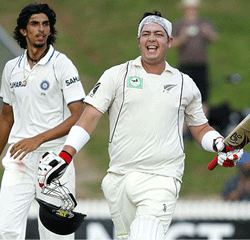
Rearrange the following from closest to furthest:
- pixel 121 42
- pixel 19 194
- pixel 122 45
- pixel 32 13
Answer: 1. pixel 19 194
2. pixel 32 13
3. pixel 122 45
4. pixel 121 42

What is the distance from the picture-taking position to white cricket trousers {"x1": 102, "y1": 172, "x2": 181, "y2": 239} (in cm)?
427

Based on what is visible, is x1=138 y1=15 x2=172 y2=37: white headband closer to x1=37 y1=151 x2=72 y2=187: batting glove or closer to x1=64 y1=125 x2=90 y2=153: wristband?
x1=64 y1=125 x2=90 y2=153: wristband

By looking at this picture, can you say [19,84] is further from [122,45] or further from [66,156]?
[122,45]

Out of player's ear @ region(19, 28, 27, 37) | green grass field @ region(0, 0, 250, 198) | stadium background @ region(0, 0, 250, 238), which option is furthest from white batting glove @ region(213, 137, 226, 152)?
green grass field @ region(0, 0, 250, 198)

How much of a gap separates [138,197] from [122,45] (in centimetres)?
885

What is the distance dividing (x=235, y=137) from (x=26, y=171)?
5.83ft

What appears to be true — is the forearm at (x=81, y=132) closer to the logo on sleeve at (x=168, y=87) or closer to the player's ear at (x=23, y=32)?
the logo on sleeve at (x=168, y=87)

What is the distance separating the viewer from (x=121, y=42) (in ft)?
42.7

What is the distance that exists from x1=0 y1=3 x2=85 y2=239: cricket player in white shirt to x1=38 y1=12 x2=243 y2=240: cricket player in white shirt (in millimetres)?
600

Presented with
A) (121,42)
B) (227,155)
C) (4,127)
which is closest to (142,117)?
(227,155)

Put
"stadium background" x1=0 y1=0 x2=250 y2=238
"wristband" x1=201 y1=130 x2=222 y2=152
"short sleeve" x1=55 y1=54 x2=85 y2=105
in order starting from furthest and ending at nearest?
"stadium background" x1=0 y1=0 x2=250 y2=238
"short sleeve" x1=55 y1=54 x2=85 y2=105
"wristband" x1=201 y1=130 x2=222 y2=152

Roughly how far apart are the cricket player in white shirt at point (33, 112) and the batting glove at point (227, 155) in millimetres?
1294

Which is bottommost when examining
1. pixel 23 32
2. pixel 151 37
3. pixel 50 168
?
pixel 50 168

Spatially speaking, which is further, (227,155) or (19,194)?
(19,194)
